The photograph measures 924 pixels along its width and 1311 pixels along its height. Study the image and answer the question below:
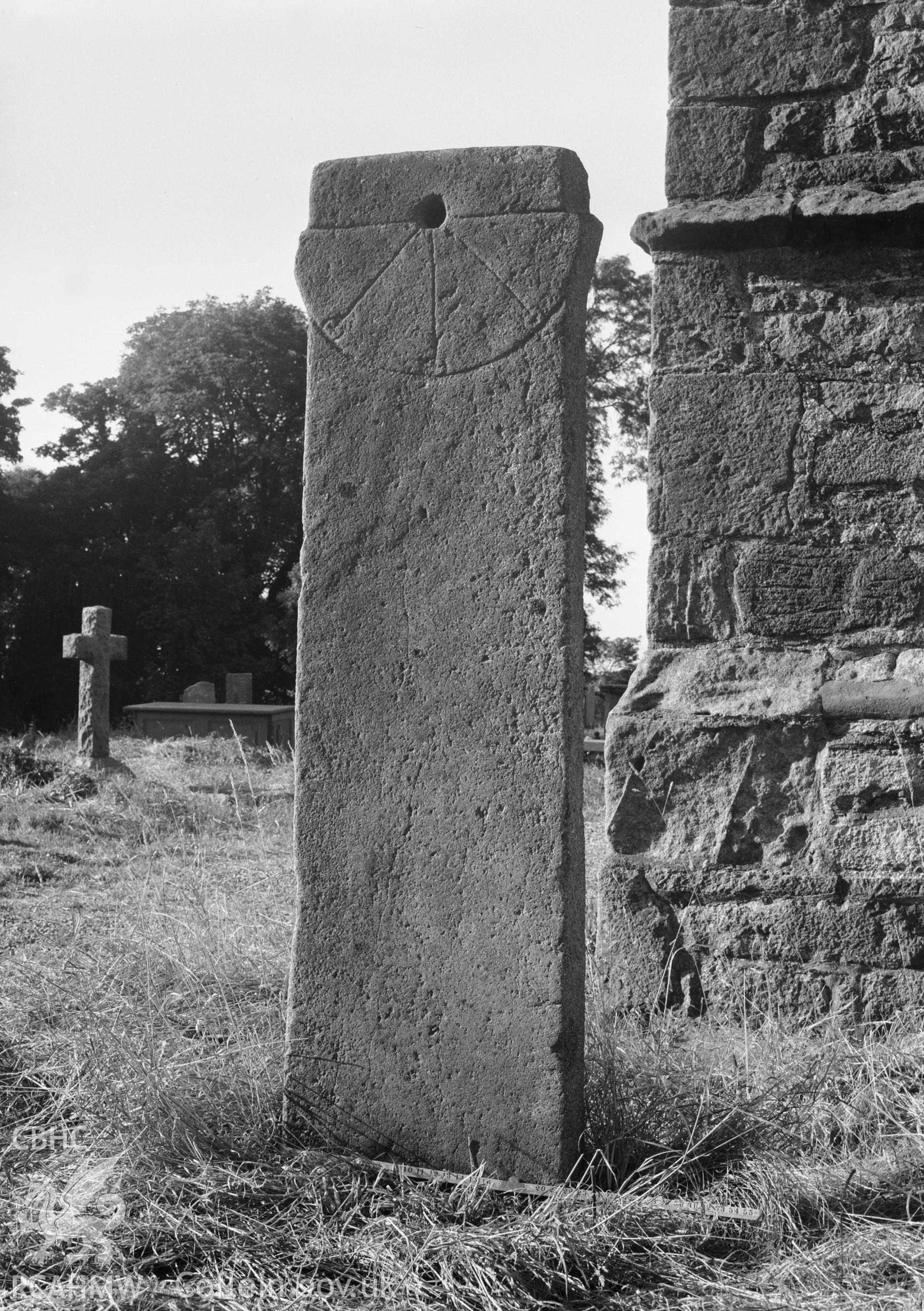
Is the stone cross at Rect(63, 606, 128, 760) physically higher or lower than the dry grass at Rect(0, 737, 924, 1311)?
higher

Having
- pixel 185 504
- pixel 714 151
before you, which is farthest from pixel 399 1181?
pixel 185 504

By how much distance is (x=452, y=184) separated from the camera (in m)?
2.37

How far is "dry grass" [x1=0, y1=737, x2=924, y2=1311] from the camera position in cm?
203

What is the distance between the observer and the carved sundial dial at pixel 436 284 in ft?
7.57

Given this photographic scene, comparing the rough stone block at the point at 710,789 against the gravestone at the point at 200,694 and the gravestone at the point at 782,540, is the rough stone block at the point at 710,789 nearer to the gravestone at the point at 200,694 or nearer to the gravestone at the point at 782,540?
the gravestone at the point at 782,540

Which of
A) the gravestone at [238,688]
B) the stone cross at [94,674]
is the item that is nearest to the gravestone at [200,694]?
the gravestone at [238,688]

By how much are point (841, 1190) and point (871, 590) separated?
1777 mm

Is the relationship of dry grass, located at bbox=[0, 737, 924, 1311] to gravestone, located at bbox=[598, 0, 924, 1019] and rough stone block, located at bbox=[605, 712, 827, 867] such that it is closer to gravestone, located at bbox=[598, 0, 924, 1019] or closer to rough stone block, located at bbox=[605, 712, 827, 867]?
gravestone, located at bbox=[598, 0, 924, 1019]

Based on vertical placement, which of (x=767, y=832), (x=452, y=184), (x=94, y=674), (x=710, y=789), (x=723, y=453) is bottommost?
(x=767, y=832)

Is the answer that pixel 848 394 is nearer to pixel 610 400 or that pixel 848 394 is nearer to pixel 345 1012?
pixel 345 1012

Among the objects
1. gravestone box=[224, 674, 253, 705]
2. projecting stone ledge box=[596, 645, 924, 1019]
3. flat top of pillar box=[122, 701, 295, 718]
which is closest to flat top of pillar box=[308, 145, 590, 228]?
projecting stone ledge box=[596, 645, 924, 1019]

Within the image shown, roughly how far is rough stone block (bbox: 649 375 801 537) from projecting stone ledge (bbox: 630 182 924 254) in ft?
1.33

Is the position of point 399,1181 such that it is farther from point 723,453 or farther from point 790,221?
point 790,221

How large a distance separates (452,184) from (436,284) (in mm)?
190
